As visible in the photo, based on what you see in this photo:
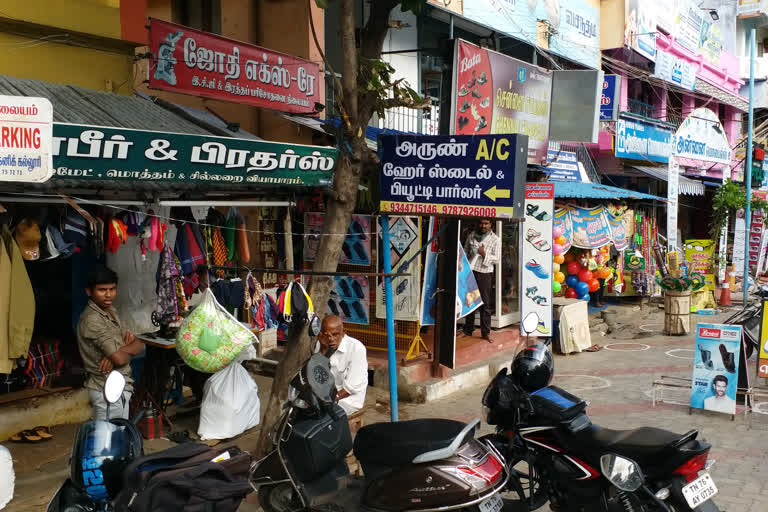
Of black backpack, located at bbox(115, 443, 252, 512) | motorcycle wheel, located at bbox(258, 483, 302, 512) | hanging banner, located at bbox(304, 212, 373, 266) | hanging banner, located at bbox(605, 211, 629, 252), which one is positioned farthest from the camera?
hanging banner, located at bbox(605, 211, 629, 252)

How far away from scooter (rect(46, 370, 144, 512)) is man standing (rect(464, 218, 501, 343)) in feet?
26.2

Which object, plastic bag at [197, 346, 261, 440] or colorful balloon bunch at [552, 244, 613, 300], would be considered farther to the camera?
colorful balloon bunch at [552, 244, 613, 300]

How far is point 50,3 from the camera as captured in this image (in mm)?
7344

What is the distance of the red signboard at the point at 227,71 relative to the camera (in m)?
8.09

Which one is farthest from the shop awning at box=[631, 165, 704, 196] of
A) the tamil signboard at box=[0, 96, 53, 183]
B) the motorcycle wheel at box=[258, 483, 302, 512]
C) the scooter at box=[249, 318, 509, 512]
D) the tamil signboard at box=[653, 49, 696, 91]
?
the tamil signboard at box=[0, 96, 53, 183]

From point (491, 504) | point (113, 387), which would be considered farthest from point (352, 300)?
point (113, 387)

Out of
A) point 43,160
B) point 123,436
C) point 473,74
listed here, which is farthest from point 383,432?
point 473,74

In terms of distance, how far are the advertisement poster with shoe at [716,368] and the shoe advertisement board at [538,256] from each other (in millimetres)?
2335

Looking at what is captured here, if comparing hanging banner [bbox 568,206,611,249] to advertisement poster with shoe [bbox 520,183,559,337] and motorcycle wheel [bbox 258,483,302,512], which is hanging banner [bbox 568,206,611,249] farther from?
motorcycle wheel [bbox 258,483,302,512]

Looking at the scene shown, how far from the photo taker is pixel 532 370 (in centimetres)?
552

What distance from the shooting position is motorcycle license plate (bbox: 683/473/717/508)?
4496 mm

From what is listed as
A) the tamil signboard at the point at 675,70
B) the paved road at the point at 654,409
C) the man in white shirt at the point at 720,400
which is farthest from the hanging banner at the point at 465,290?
the tamil signboard at the point at 675,70

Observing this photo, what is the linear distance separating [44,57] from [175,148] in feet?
8.34

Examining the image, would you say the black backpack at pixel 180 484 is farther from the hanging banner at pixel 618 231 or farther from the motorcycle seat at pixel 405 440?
the hanging banner at pixel 618 231
